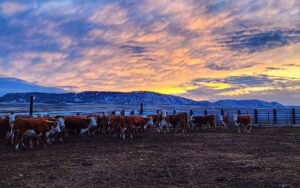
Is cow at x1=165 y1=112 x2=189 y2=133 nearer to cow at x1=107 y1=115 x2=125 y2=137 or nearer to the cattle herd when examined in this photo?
the cattle herd

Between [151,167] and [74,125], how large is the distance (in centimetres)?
962

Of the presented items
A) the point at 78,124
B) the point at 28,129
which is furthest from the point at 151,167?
the point at 78,124

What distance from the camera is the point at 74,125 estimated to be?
18156 mm

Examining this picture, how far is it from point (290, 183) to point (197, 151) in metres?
5.20

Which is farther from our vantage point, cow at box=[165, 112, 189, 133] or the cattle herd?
cow at box=[165, 112, 189, 133]

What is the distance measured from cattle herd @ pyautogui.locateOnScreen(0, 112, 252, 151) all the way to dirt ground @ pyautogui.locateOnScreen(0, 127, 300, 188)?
31.0 inches

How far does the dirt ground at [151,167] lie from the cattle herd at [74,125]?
788 mm

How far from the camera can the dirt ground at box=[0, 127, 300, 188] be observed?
7668 millimetres

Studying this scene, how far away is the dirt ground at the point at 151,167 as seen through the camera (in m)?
7.67

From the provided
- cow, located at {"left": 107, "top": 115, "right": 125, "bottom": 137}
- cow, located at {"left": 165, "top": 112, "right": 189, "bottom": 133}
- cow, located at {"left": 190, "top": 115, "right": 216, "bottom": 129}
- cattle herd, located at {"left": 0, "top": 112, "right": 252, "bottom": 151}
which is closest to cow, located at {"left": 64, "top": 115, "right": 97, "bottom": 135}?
cattle herd, located at {"left": 0, "top": 112, "right": 252, "bottom": 151}

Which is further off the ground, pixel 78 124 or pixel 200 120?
pixel 200 120

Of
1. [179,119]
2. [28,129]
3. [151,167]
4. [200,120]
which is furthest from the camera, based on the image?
[200,120]

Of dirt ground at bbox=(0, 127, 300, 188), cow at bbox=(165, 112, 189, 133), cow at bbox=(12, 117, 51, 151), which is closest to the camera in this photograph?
dirt ground at bbox=(0, 127, 300, 188)

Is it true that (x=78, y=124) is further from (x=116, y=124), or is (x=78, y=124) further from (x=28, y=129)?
(x=28, y=129)
